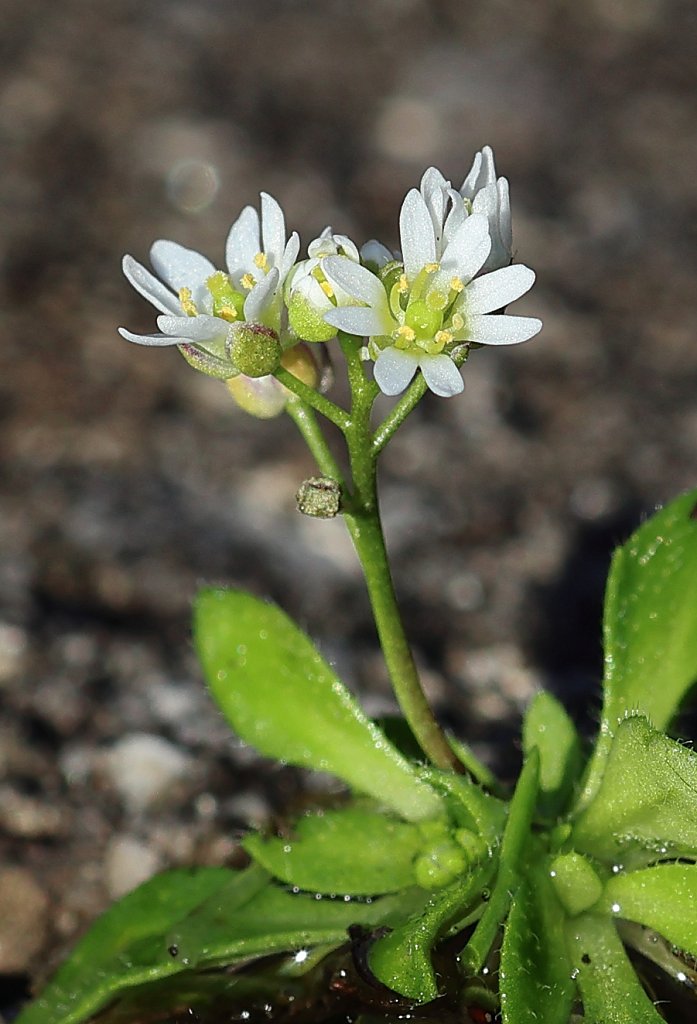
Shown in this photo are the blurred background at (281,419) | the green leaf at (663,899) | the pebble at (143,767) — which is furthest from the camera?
the blurred background at (281,419)

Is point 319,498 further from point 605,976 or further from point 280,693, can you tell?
point 605,976

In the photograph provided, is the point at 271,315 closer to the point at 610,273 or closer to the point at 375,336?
the point at 375,336

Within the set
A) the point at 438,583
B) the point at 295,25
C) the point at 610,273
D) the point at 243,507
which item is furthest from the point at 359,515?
the point at 295,25

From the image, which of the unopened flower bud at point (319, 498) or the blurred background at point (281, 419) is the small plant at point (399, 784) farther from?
the blurred background at point (281, 419)

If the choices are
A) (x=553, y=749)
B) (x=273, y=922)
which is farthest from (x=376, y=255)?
(x=273, y=922)

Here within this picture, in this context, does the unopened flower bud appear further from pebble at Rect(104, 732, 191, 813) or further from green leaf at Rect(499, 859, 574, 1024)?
pebble at Rect(104, 732, 191, 813)

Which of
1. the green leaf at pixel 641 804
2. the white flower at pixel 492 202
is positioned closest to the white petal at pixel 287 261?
the white flower at pixel 492 202
